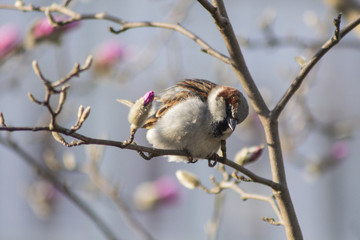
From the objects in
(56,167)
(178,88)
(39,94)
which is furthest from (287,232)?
(39,94)

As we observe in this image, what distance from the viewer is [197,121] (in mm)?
1670

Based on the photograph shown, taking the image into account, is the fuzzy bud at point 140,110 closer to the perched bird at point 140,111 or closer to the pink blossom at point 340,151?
the perched bird at point 140,111

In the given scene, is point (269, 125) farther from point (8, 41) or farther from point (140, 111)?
point (8, 41)

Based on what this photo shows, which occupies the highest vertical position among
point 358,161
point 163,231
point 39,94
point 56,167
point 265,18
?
point 265,18

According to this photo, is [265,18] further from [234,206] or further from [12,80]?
[234,206]

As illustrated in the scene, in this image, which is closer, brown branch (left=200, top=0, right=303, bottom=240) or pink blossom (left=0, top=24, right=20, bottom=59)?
brown branch (left=200, top=0, right=303, bottom=240)

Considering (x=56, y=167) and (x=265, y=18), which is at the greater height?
(x=265, y=18)

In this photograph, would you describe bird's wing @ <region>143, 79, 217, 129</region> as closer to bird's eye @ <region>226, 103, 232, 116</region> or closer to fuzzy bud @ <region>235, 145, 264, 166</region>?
bird's eye @ <region>226, 103, 232, 116</region>

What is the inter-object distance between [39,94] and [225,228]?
3.36 metres

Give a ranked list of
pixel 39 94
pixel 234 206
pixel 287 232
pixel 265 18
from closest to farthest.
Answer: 1. pixel 287 232
2. pixel 265 18
3. pixel 39 94
4. pixel 234 206

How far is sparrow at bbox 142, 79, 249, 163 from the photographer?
1.65 meters

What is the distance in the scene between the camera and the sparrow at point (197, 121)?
5.42ft

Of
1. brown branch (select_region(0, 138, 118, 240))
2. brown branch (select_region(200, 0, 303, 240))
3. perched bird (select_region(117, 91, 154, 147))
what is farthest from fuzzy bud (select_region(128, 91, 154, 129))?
brown branch (select_region(0, 138, 118, 240))

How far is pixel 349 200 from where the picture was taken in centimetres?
774
